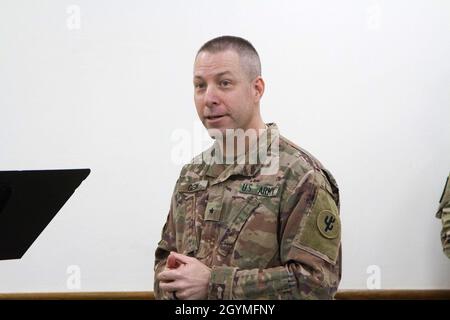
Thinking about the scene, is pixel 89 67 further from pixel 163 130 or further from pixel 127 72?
pixel 163 130

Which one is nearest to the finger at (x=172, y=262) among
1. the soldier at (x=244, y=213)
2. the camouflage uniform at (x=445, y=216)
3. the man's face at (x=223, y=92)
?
the soldier at (x=244, y=213)

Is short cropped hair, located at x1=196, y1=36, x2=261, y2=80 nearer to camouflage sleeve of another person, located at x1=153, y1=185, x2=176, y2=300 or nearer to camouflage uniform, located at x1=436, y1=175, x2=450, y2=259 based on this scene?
camouflage sleeve of another person, located at x1=153, y1=185, x2=176, y2=300

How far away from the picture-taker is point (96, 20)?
178 cm

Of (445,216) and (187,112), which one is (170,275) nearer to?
(187,112)

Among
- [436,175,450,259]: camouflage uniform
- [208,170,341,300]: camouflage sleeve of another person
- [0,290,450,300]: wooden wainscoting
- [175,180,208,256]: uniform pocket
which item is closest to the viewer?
[208,170,341,300]: camouflage sleeve of another person

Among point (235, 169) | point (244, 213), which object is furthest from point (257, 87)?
point (244, 213)

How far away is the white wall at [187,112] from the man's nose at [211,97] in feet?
1.73

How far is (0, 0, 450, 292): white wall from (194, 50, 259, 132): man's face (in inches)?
20.2

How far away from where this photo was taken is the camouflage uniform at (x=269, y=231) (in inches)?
42.1

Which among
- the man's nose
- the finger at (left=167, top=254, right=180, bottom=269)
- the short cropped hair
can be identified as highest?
the short cropped hair

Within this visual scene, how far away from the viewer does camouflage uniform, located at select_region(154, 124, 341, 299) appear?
3.51 ft

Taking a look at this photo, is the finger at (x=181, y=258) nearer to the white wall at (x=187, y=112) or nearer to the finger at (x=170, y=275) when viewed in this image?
the finger at (x=170, y=275)

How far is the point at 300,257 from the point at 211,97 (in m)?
0.41

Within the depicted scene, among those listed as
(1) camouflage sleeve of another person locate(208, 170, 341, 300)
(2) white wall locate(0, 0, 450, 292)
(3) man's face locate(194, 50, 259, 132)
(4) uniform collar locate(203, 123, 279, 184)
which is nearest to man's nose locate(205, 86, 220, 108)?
(3) man's face locate(194, 50, 259, 132)
